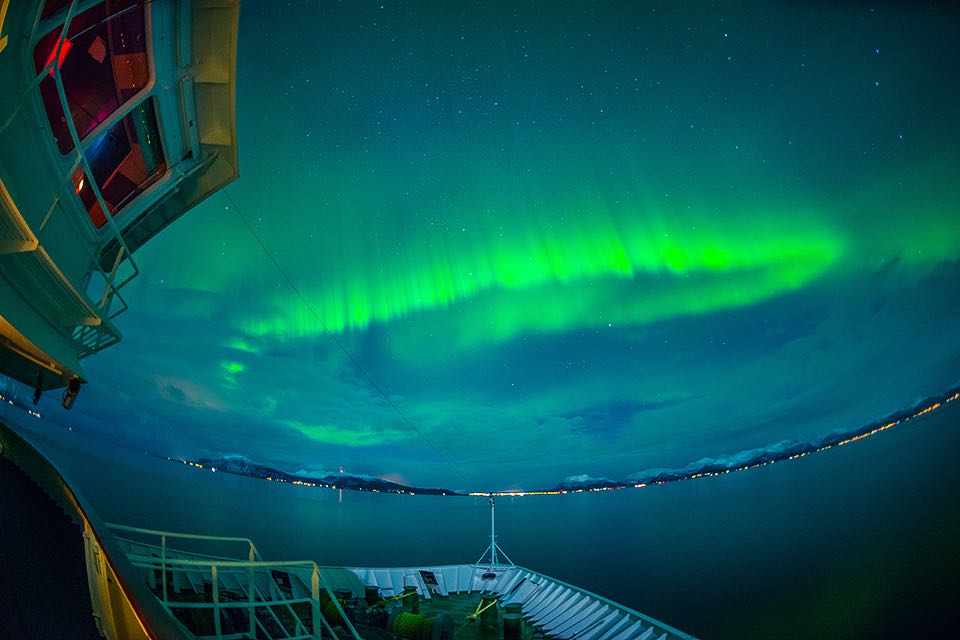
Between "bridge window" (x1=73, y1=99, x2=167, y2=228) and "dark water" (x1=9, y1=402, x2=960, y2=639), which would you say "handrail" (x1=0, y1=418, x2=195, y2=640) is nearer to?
"bridge window" (x1=73, y1=99, x2=167, y2=228)

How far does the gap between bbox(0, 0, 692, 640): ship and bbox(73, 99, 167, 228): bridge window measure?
0.11 feet

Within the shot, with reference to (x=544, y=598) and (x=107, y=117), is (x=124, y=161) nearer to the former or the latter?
(x=107, y=117)

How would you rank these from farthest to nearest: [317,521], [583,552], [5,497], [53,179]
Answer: [317,521] → [583,552] → [5,497] → [53,179]

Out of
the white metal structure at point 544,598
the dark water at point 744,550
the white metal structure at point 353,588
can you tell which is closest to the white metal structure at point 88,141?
the white metal structure at point 353,588

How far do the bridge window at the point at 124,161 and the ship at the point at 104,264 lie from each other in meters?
0.03

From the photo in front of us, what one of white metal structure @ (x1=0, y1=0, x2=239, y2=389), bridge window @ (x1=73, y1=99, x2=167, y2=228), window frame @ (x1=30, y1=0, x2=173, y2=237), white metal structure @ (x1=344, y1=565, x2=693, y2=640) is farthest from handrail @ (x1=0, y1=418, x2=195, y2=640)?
white metal structure @ (x1=344, y1=565, x2=693, y2=640)

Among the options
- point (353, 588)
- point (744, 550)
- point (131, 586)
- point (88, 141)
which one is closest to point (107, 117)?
point (88, 141)

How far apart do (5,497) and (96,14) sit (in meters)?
7.98

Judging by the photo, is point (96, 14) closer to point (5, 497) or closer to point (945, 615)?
point (5, 497)

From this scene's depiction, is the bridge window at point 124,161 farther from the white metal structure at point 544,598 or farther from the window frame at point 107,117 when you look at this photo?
the white metal structure at point 544,598

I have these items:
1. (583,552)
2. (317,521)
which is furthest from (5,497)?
(317,521)

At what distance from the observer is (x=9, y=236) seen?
5.93 meters

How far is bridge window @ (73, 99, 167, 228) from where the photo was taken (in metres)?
8.83

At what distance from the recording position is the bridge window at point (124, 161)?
8.83m
